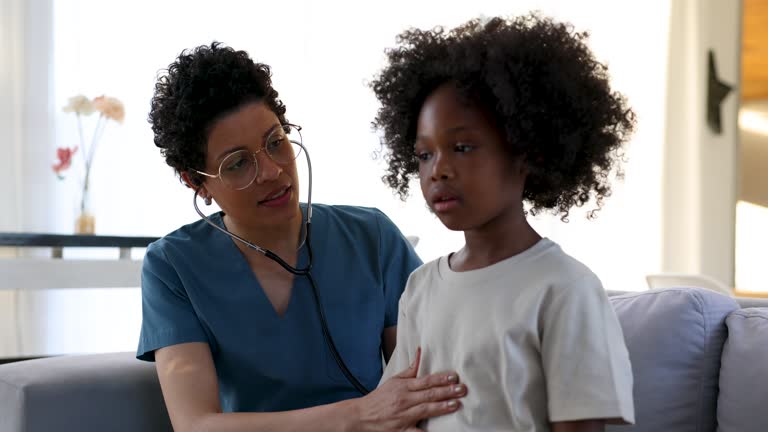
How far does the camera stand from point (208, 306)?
4.81ft

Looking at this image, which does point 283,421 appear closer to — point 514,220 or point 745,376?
point 514,220

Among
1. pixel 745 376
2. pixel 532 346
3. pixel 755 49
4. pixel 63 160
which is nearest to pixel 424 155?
pixel 532 346

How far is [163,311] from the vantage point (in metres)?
1.44

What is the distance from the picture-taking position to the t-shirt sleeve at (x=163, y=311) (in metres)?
1.42

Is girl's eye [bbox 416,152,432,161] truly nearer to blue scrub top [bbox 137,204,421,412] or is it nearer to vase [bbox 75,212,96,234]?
blue scrub top [bbox 137,204,421,412]

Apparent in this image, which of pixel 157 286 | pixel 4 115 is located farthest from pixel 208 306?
pixel 4 115

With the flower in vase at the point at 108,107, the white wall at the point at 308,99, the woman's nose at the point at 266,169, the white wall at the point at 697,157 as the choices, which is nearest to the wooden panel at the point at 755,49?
the white wall at the point at 697,157

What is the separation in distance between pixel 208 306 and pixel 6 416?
356 millimetres

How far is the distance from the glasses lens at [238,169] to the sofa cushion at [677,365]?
67 cm

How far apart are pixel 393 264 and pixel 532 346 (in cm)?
67

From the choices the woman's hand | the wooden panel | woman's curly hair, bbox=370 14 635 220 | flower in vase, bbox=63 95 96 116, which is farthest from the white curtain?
the wooden panel

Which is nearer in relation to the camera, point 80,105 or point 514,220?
point 514,220

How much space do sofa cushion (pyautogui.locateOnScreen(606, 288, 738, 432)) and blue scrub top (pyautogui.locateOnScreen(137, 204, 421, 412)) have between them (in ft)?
1.48

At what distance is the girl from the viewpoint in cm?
92
